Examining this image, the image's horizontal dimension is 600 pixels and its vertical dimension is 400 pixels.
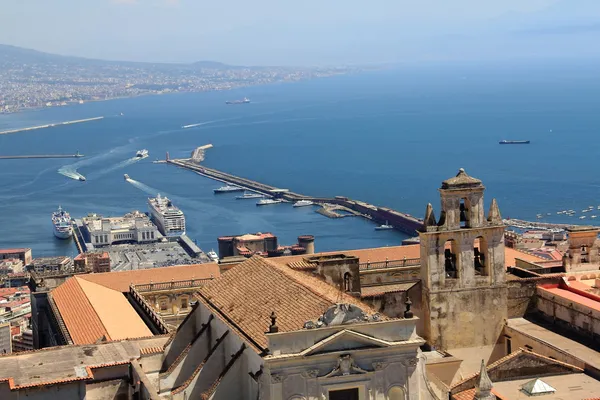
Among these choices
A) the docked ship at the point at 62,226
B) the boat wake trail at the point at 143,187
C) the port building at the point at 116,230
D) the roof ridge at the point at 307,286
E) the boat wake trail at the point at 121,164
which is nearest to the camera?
the roof ridge at the point at 307,286

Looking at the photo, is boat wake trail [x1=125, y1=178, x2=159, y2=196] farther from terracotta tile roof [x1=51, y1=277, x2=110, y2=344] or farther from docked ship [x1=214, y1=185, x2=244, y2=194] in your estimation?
terracotta tile roof [x1=51, y1=277, x2=110, y2=344]

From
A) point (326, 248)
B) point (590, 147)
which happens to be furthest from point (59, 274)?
point (590, 147)

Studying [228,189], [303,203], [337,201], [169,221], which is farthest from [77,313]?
[228,189]

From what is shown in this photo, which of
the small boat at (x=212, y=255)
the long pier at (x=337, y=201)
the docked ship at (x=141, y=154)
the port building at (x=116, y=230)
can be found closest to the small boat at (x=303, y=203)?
the long pier at (x=337, y=201)

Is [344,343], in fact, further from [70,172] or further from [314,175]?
[70,172]

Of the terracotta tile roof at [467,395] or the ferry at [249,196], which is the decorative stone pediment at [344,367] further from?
the ferry at [249,196]

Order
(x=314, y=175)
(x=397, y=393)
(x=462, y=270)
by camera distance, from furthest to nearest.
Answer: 1. (x=314, y=175)
2. (x=462, y=270)
3. (x=397, y=393)
